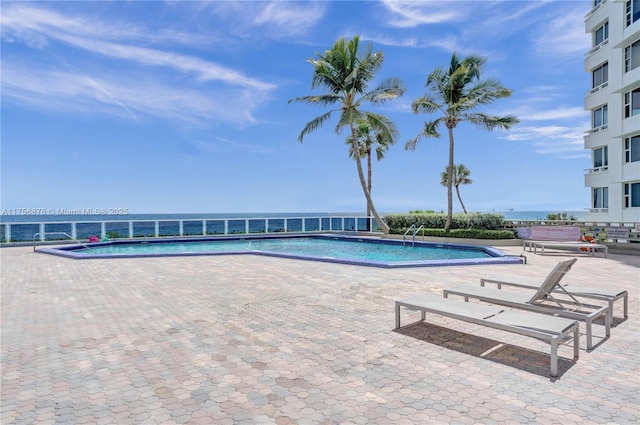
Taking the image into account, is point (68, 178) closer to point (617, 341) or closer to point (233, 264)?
point (233, 264)

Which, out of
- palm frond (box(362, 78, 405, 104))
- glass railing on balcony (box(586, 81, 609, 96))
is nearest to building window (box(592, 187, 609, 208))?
glass railing on balcony (box(586, 81, 609, 96))

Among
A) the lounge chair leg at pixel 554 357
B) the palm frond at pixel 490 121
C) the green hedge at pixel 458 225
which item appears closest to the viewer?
the lounge chair leg at pixel 554 357

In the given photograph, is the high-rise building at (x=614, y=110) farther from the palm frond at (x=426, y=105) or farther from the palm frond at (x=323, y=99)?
the palm frond at (x=323, y=99)

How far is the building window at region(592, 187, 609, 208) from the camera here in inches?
681

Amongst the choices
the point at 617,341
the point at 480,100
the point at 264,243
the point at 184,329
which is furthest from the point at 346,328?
the point at 480,100

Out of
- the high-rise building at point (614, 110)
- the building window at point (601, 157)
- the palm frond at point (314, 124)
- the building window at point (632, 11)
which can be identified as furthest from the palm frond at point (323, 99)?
the building window at point (601, 157)

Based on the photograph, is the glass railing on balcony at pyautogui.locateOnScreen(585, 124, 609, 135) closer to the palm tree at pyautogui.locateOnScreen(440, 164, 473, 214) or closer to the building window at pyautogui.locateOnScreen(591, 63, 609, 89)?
the building window at pyautogui.locateOnScreen(591, 63, 609, 89)

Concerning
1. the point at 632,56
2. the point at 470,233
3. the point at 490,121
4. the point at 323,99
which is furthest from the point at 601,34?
the point at 323,99

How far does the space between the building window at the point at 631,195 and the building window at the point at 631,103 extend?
317 centimetres

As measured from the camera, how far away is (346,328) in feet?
14.1

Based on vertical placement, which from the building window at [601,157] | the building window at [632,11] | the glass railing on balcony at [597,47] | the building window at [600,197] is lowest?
the building window at [600,197]

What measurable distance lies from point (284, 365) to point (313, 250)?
12650 mm

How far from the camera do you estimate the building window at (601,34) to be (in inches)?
683

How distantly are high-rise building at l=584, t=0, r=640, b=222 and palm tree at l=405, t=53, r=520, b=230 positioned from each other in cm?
456
